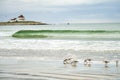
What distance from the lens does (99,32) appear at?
152ft

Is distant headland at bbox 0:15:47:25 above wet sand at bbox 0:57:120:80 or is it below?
above

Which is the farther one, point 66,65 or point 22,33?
point 22,33

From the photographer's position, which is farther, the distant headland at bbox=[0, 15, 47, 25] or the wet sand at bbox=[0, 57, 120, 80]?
the distant headland at bbox=[0, 15, 47, 25]

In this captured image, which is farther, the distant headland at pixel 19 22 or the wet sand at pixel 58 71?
the distant headland at pixel 19 22

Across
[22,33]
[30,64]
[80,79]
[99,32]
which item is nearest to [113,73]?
[80,79]

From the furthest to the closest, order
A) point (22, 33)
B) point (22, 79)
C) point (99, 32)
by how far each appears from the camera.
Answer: point (22, 33), point (99, 32), point (22, 79)

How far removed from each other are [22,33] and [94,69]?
39362mm

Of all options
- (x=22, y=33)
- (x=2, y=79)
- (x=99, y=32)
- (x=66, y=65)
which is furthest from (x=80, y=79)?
(x=22, y=33)

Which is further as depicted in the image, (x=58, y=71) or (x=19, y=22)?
(x=19, y=22)

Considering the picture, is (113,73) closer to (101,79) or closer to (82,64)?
(101,79)

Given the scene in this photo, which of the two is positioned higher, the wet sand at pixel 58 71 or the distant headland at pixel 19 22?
the distant headland at pixel 19 22

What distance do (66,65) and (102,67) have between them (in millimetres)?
1561

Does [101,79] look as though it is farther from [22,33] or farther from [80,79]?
[22,33]

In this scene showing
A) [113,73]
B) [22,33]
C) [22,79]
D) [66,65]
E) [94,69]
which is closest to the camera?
[22,79]
